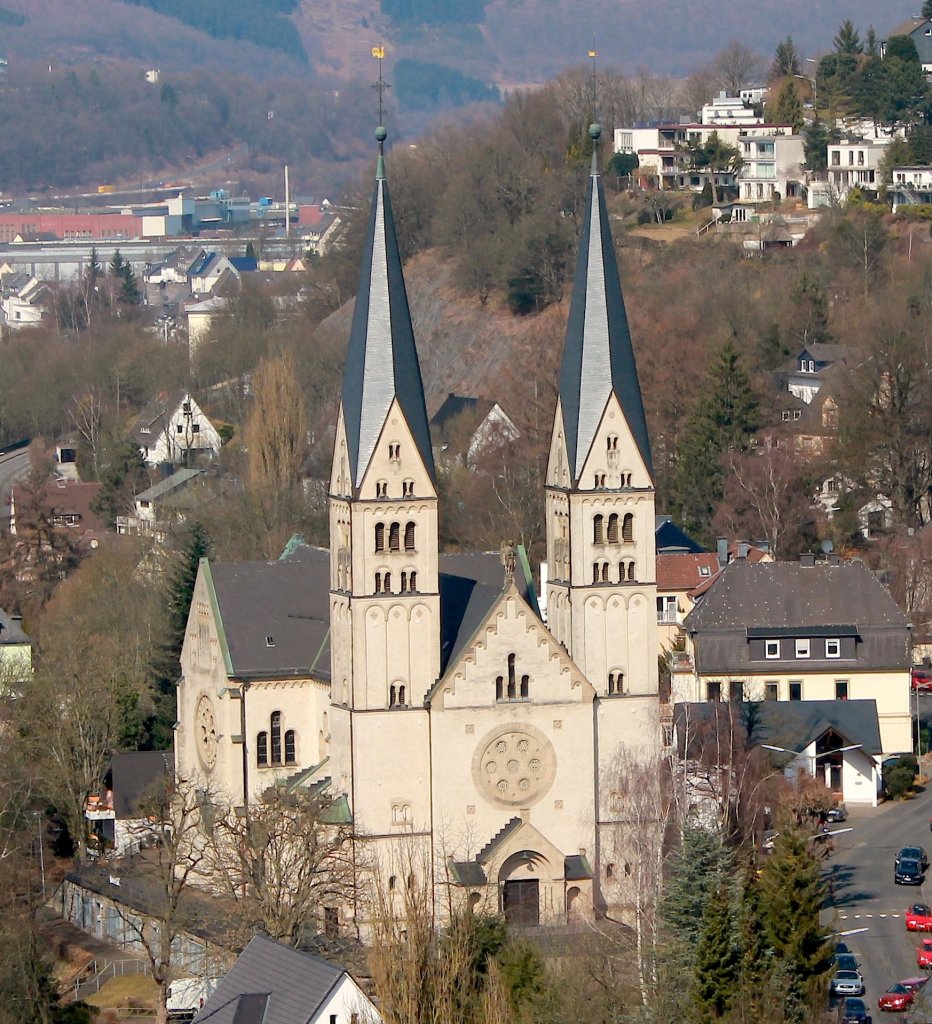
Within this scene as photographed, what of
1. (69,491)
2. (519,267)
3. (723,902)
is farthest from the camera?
(519,267)

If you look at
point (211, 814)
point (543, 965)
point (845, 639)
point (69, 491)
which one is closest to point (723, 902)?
point (543, 965)

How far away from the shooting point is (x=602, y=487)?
237 ft

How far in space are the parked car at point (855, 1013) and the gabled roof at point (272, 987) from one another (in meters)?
11.4

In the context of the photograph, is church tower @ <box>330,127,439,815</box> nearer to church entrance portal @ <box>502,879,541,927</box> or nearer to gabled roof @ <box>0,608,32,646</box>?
church entrance portal @ <box>502,879,541,927</box>

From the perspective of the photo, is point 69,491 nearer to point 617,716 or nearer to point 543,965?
point 617,716

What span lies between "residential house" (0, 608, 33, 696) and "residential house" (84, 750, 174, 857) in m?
6.25

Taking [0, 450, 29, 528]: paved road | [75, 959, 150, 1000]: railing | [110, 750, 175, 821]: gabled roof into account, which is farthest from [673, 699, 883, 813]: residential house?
[0, 450, 29, 528]: paved road

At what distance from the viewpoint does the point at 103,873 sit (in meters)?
79.2

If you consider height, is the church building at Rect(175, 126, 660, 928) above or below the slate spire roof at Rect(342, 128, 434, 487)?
below

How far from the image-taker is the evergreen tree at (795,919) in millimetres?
62281

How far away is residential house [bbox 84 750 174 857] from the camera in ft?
267

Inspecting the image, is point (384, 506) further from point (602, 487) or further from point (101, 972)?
point (101, 972)

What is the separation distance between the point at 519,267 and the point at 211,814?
251ft

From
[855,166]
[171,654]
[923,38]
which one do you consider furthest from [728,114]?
[171,654]
